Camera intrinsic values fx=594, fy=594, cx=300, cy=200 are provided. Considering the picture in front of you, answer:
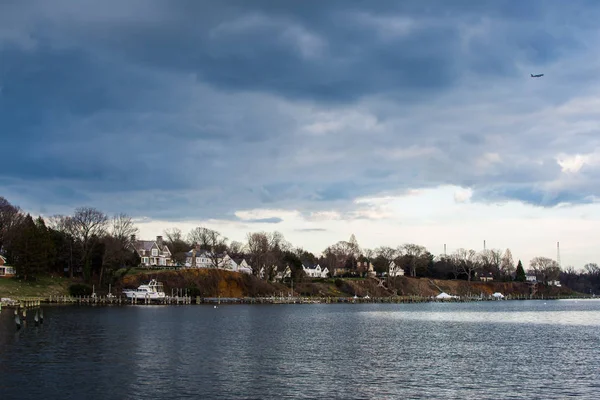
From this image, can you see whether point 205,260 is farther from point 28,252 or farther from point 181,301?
point 28,252

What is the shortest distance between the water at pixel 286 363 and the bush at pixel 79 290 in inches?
1992

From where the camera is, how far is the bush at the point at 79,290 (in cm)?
12097

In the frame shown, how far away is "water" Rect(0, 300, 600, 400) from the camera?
3356 cm

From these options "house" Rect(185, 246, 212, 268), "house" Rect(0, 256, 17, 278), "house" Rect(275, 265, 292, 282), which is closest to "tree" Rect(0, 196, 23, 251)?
"house" Rect(0, 256, 17, 278)

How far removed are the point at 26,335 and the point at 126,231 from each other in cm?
8303

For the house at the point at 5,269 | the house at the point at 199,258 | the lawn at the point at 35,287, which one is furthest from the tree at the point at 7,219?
the house at the point at 199,258

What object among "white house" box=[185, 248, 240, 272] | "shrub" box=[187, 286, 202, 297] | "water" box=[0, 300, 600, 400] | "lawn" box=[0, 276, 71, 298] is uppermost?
"white house" box=[185, 248, 240, 272]

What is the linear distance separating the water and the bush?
166ft

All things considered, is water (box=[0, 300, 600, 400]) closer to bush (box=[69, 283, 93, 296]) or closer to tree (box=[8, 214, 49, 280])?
tree (box=[8, 214, 49, 280])

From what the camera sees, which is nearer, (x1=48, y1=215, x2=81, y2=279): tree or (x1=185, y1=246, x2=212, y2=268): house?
(x1=48, y1=215, x2=81, y2=279): tree

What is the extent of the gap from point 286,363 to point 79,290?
3533 inches

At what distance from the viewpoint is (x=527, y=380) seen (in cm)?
3778

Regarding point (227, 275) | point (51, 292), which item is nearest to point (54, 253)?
point (51, 292)

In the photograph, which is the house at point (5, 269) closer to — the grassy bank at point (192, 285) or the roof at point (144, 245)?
the grassy bank at point (192, 285)
